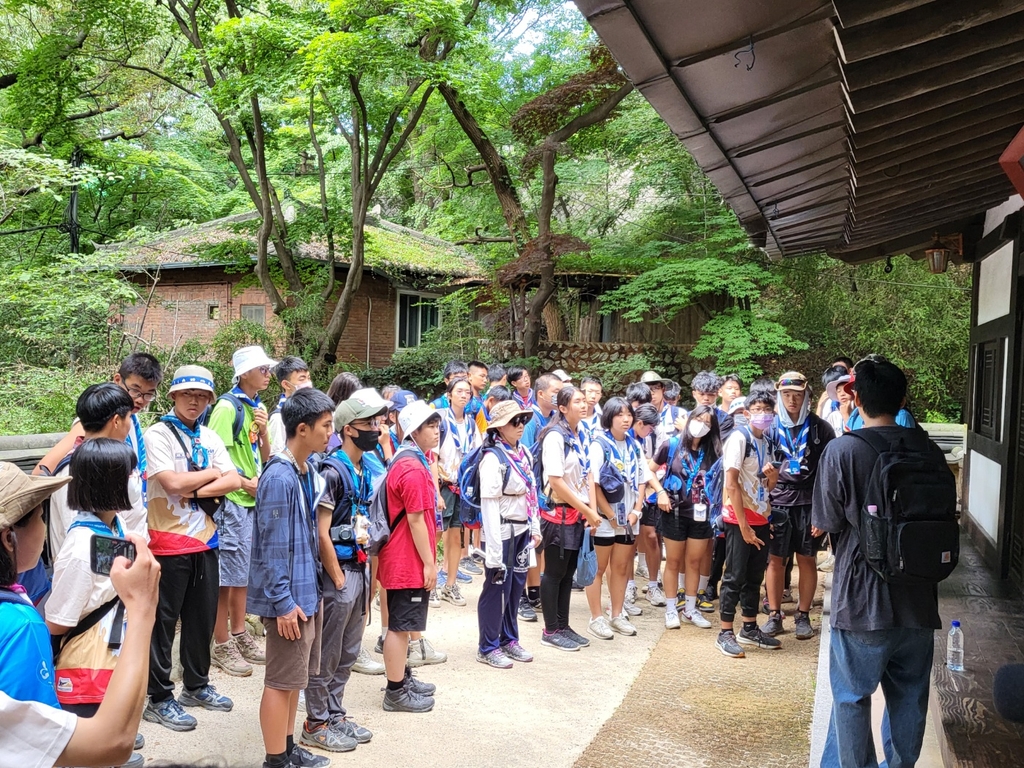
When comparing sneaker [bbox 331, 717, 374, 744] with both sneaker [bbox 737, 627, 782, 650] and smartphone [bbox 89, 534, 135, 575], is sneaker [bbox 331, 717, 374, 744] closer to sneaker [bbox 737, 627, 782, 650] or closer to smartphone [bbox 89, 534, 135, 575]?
smartphone [bbox 89, 534, 135, 575]

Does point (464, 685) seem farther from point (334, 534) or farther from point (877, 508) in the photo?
point (877, 508)

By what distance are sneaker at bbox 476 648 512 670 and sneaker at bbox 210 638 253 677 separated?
163cm

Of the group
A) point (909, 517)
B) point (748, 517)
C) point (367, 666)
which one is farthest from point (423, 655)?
point (909, 517)

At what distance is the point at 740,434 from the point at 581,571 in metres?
1.67

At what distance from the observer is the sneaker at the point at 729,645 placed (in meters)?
6.42

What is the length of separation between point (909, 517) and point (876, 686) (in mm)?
759

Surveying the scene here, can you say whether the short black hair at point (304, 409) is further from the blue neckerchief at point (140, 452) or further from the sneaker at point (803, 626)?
the sneaker at point (803, 626)

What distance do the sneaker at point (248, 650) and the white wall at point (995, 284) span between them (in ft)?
21.4

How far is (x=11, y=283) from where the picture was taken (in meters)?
13.4

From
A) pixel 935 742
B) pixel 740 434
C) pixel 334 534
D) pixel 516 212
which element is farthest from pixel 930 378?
pixel 334 534

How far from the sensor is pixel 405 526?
5.05 meters

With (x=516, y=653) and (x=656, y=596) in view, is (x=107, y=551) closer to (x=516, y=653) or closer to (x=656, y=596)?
(x=516, y=653)

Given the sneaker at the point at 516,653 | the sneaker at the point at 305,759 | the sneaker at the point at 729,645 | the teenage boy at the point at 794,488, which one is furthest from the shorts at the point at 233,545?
the teenage boy at the point at 794,488

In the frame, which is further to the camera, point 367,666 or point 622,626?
point 622,626
